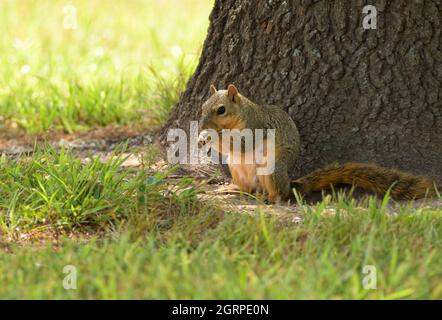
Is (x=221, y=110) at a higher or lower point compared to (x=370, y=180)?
higher

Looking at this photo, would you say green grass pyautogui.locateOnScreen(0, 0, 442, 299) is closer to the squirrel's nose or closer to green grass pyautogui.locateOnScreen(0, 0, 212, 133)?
Answer: the squirrel's nose

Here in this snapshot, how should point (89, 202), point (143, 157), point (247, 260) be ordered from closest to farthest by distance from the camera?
point (247, 260) < point (89, 202) < point (143, 157)

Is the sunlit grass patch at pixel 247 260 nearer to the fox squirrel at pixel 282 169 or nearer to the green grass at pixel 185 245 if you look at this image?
the green grass at pixel 185 245

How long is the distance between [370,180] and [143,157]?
1333 mm

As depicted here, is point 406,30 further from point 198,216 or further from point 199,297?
point 199,297

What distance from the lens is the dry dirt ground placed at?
4402mm

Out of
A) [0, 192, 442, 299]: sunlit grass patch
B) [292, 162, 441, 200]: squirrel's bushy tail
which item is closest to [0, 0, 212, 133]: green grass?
[292, 162, 441, 200]: squirrel's bushy tail

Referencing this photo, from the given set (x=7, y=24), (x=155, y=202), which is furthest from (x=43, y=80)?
(x=155, y=202)

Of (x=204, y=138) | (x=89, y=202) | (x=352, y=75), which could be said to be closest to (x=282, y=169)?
(x=204, y=138)

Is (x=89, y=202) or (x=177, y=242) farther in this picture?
(x=89, y=202)

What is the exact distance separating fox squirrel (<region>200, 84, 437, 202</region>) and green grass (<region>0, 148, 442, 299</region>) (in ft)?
1.27

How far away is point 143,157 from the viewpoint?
5.10 metres

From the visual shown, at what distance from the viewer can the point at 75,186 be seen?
4211 millimetres

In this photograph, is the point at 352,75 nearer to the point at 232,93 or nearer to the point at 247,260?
the point at 232,93
